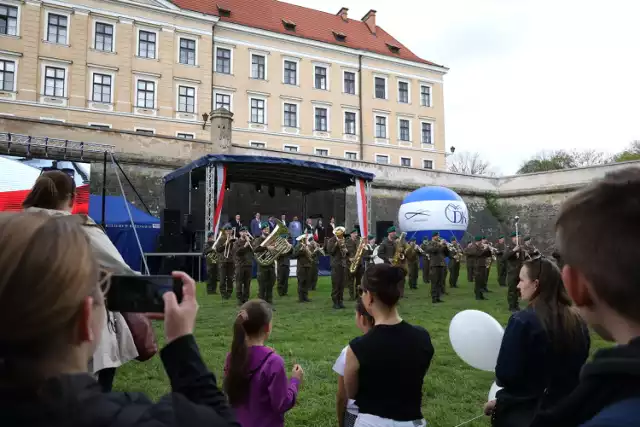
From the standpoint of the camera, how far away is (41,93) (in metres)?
29.4

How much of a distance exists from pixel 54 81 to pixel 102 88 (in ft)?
8.96

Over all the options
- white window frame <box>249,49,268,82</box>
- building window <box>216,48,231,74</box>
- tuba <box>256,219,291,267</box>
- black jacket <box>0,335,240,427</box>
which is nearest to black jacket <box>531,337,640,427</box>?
black jacket <box>0,335,240,427</box>

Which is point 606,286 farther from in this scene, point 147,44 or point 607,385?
point 147,44

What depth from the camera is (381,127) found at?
4116 cm

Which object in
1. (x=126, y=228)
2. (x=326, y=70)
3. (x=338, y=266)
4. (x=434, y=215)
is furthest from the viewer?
(x=326, y=70)

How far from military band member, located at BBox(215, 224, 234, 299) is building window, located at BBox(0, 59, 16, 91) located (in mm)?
23070

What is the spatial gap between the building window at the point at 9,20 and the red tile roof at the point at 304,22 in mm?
9990

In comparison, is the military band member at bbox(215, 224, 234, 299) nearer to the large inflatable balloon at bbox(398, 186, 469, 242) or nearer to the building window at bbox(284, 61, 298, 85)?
the large inflatable balloon at bbox(398, 186, 469, 242)

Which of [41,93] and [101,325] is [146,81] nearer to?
[41,93]

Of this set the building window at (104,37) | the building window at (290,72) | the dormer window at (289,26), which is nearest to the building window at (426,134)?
the building window at (290,72)

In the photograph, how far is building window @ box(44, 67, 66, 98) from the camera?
29.6 metres

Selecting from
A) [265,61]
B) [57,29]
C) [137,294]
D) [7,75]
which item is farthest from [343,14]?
[137,294]

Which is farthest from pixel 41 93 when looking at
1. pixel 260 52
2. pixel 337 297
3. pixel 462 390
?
pixel 462 390

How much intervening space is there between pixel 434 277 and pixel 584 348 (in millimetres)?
10409
